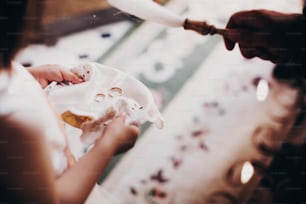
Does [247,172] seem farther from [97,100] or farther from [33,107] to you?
[33,107]

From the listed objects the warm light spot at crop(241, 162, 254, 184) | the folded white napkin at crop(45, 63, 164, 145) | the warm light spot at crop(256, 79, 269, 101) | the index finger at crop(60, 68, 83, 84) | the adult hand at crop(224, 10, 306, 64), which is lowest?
the warm light spot at crop(241, 162, 254, 184)

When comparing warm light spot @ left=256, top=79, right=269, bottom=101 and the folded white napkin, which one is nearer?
the folded white napkin

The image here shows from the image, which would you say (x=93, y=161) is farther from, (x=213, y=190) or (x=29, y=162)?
(x=213, y=190)

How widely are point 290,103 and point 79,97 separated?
90 cm

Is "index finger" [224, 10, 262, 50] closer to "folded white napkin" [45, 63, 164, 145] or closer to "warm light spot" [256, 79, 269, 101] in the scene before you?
"folded white napkin" [45, 63, 164, 145]

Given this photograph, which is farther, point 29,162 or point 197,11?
point 197,11

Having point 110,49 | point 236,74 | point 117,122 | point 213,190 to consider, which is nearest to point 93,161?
point 117,122

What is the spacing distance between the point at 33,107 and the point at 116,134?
0.65 feet

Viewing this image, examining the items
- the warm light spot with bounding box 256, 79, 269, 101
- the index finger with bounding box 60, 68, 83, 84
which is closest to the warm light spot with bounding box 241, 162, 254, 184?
the warm light spot with bounding box 256, 79, 269, 101

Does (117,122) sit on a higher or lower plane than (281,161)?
higher

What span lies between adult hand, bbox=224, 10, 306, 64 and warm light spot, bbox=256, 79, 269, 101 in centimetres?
53

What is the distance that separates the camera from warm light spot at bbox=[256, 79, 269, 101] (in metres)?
1.47

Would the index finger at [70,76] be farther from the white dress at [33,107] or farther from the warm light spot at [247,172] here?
the warm light spot at [247,172]

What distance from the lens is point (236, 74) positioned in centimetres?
152
